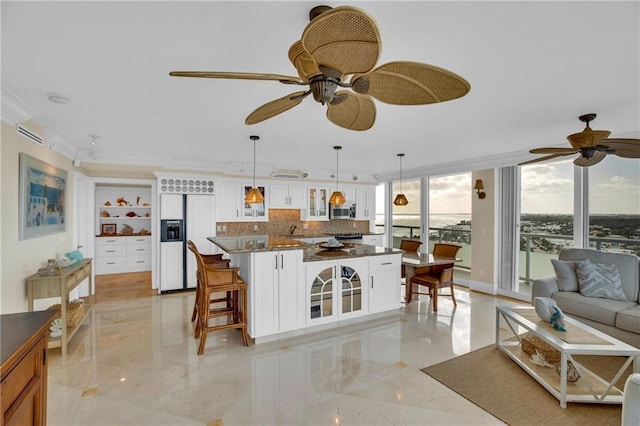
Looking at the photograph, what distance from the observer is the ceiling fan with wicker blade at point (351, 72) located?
1.01 m

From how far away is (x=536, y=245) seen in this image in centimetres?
507

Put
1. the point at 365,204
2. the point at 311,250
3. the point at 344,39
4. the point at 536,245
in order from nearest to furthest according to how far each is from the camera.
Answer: the point at 344,39 < the point at 311,250 < the point at 536,245 < the point at 365,204

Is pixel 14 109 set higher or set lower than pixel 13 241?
higher

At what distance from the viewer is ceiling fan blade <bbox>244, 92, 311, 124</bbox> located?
1.63 m


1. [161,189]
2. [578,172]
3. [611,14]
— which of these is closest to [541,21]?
[611,14]

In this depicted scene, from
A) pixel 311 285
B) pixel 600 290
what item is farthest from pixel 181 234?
pixel 600 290

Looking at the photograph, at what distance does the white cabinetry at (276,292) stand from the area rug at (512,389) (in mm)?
1518

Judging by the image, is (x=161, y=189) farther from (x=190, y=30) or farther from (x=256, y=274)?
(x=190, y=30)

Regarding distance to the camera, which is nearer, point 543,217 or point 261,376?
point 261,376

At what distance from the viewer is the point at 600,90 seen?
2445mm

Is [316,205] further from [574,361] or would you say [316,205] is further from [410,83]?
[410,83]

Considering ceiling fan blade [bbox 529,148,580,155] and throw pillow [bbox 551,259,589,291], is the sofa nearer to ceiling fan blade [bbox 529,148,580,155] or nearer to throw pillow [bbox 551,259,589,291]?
throw pillow [bbox 551,259,589,291]

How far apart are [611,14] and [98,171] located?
262 inches

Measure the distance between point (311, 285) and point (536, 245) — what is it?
4.02 metres
